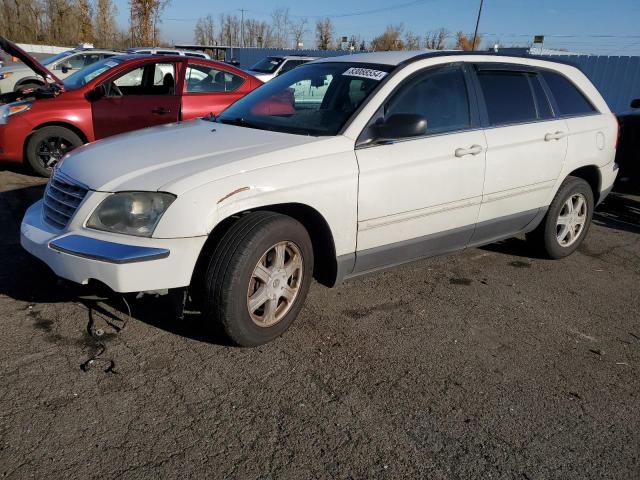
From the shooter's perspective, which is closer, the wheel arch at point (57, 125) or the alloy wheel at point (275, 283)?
the alloy wheel at point (275, 283)

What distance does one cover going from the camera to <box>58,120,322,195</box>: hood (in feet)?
A: 9.81

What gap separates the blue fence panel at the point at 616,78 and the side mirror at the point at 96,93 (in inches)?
647

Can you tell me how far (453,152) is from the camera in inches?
152

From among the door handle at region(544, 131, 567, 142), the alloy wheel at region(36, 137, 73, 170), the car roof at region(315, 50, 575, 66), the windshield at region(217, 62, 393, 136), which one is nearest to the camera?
the windshield at region(217, 62, 393, 136)

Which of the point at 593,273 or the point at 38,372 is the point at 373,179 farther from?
the point at 593,273

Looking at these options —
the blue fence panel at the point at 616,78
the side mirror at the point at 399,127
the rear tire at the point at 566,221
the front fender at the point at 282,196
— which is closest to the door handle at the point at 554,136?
the rear tire at the point at 566,221

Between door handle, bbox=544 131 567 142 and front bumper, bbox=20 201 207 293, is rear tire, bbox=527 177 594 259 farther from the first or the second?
front bumper, bbox=20 201 207 293

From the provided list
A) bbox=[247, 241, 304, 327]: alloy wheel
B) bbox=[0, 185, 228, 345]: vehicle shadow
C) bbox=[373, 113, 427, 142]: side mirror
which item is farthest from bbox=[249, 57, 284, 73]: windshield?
bbox=[247, 241, 304, 327]: alloy wheel

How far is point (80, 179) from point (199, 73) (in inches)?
195

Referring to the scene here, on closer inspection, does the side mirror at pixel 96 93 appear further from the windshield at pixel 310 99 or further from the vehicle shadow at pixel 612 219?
the vehicle shadow at pixel 612 219

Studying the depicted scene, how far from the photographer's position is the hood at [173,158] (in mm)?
2990

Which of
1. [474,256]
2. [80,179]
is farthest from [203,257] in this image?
[474,256]

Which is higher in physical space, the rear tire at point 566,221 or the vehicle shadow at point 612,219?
the rear tire at point 566,221

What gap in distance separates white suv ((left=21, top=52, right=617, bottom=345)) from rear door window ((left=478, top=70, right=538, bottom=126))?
0.04ft
